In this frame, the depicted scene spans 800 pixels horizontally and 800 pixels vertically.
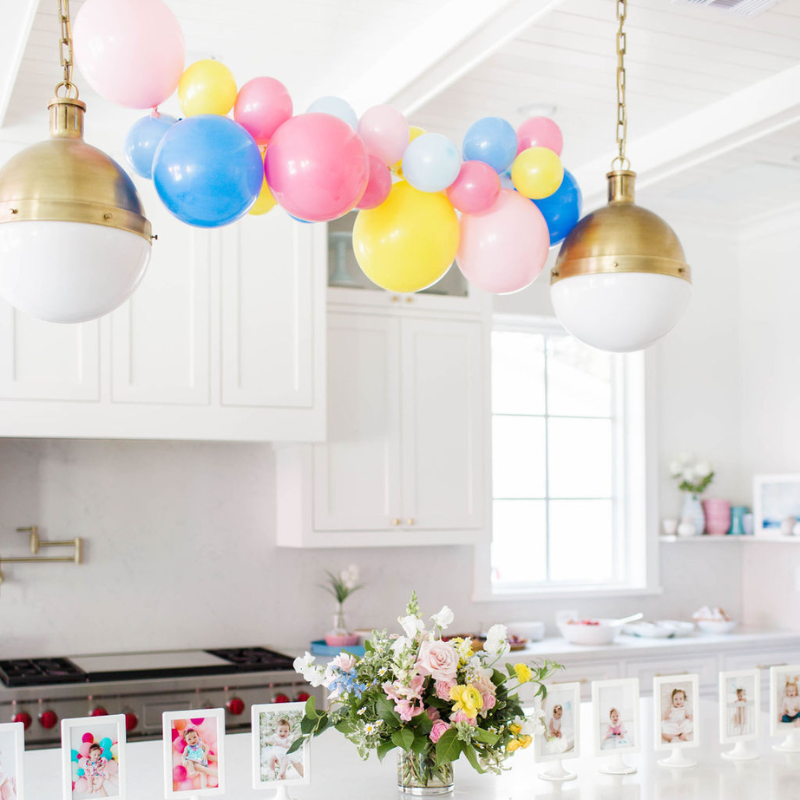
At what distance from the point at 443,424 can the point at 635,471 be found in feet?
4.22

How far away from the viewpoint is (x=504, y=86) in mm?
3213

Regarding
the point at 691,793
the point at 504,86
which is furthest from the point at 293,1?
the point at 691,793

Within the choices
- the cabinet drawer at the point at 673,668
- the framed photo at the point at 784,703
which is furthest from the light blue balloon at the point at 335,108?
the cabinet drawer at the point at 673,668

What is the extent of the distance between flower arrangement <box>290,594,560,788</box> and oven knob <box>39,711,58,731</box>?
4.74 ft

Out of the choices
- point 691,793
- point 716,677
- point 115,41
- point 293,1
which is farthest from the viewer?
point 716,677

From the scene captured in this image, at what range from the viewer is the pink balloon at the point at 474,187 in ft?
6.42

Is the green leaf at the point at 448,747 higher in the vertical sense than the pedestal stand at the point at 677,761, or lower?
higher

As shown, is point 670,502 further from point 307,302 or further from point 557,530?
point 307,302

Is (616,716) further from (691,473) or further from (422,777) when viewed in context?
(691,473)

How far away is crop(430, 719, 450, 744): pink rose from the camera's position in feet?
6.15

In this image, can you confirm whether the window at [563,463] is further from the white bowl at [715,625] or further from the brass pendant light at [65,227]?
the brass pendant light at [65,227]

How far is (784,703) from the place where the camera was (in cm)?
244

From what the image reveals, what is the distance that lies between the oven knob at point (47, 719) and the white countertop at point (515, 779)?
0.75 meters

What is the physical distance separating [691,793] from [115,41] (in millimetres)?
1753
